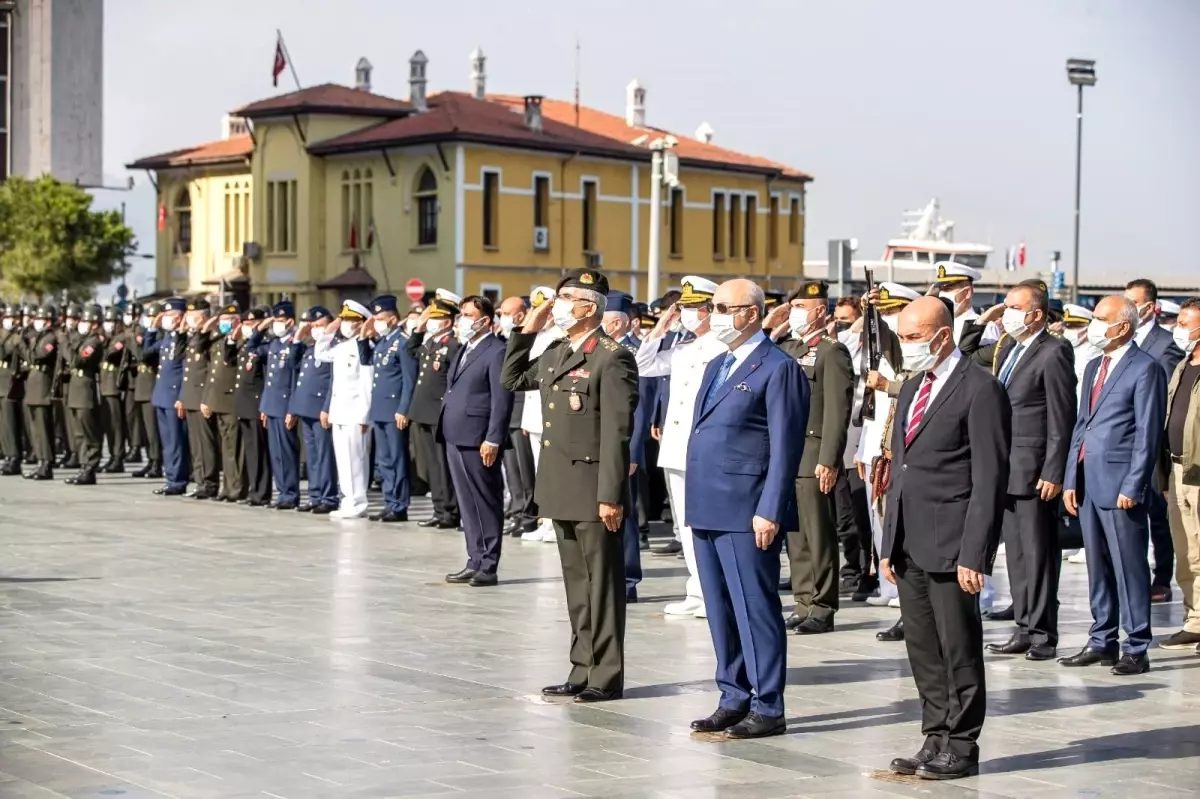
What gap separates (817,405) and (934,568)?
4.42m

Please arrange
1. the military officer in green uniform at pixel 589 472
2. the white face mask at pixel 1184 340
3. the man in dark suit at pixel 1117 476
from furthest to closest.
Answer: the white face mask at pixel 1184 340, the man in dark suit at pixel 1117 476, the military officer in green uniform at pixel 589 472

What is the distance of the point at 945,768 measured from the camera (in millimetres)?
8109

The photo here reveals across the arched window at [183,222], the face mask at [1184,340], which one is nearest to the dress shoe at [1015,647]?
→ the face mask at [1184,340]

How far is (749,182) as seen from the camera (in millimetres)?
72625

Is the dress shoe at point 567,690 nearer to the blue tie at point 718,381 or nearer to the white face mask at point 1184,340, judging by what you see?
the blue tie at point 718,381

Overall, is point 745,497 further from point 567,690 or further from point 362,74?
point 362,74

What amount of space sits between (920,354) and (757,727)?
1864mm

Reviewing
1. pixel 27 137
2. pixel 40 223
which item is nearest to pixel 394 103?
pixel 40 223

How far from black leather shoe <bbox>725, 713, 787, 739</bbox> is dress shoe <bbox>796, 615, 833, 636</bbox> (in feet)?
11.7

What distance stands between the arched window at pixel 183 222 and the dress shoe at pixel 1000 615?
62.4 m

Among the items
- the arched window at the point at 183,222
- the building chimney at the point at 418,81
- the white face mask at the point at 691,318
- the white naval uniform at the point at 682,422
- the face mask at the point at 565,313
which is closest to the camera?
the face mask at the point at 565,313

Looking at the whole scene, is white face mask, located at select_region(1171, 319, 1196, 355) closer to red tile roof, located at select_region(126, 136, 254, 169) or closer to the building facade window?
the building facade window

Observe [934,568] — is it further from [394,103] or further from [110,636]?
[394,103]

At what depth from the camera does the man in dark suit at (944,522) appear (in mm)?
8180
